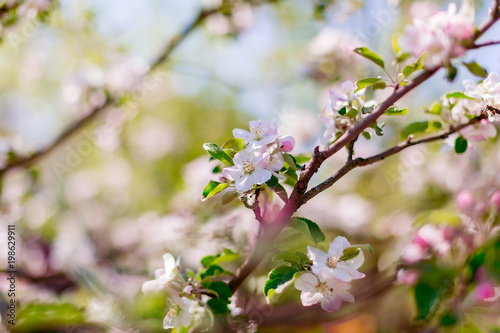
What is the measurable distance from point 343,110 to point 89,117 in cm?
126

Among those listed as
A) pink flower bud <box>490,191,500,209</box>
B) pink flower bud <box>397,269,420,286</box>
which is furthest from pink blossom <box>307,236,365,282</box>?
pink flower bud <box>490,191,500,209</box>

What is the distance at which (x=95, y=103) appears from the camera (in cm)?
183

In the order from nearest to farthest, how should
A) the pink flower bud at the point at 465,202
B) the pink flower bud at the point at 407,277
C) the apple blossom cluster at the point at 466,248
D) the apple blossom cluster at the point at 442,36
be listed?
the apple blossom cluster at the point at 442,36 < the apple blossom cluster at the point at 466,248 < the pink flower bud at the point at 407,277 < the pink flower bud at the point at 465,202

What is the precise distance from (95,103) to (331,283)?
1450 mm

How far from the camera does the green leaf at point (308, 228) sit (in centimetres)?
67

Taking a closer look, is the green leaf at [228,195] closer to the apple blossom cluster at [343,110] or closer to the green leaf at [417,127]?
the apple blossom cluster at [343,110]

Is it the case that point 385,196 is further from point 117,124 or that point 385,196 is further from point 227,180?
point 227,180

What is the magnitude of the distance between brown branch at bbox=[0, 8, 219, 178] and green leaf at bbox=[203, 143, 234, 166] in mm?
1085

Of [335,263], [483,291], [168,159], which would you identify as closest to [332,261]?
[335,263]

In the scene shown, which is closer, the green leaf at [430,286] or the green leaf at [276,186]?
the green leaf at [276,186]

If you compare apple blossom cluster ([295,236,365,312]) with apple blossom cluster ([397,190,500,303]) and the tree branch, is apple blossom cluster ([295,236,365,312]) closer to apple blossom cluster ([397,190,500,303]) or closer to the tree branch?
the tree branch

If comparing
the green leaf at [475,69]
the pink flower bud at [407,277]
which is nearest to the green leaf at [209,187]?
the green leaf at [475,69]

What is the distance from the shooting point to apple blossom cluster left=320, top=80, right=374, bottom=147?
731 mm

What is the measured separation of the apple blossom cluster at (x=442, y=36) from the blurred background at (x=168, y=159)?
309 mm
